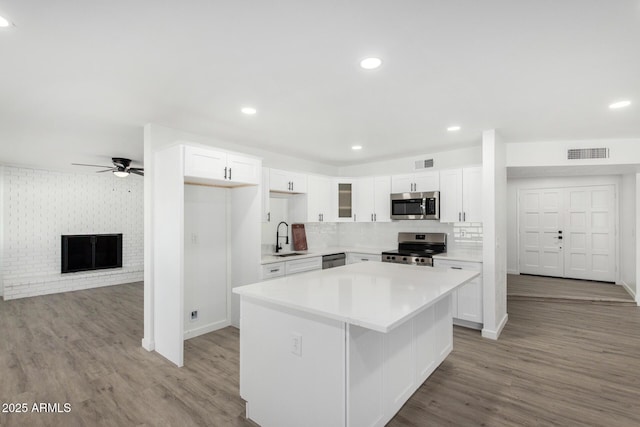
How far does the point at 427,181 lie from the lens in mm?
4863

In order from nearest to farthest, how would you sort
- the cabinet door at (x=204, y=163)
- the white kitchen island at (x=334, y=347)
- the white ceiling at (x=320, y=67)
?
the white ceiling at (x=320, y=67)
the white kitchen island at (x=334, y=347)
the cabinet door at (x=204, y=163)

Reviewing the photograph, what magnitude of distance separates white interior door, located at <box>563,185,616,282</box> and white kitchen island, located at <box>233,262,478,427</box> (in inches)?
241

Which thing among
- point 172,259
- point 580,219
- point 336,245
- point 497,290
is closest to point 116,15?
point 172,259

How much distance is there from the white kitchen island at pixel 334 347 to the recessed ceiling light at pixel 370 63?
1561 millimetres

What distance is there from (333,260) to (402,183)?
5.51 ft

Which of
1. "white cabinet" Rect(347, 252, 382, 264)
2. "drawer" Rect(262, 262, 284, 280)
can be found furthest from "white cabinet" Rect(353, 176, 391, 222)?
"drawer" Rect(262, 262, 284, 280)

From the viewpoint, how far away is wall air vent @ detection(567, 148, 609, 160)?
4.12 m

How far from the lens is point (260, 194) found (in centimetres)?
396

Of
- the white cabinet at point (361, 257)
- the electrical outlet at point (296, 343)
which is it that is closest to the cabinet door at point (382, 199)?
the white cabinet at point (361, 257)

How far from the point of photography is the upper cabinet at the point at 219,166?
321 centimetres

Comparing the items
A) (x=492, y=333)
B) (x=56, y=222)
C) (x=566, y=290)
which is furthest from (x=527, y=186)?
(x=56, y=222)

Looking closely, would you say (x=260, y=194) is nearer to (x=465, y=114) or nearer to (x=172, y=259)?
(x=172, y=259)

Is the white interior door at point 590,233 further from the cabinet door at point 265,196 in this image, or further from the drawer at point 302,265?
the cabinet door at point 265,196

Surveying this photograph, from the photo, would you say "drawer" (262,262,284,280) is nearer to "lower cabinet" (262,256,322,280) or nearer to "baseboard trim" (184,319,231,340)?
"lower cabinet" (262,256,322,280)
